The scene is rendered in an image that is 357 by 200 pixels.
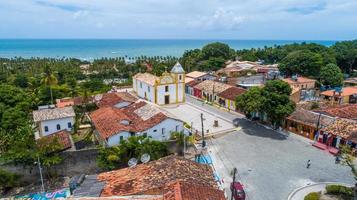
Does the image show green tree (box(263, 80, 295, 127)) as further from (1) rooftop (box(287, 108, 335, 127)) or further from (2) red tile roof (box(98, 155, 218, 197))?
(2) red tile roof (box(98, 155, 218, 197))

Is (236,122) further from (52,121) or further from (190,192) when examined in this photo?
(190,192)

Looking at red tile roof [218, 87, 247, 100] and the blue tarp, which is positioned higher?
red tile roof [218, 87, 247, 100]

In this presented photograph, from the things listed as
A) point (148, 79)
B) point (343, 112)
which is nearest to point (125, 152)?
point (148, 79)

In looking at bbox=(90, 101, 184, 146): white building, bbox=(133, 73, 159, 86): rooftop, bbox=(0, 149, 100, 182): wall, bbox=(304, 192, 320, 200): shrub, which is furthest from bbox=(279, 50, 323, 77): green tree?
bbox=(0, 149, 100, 182): wall

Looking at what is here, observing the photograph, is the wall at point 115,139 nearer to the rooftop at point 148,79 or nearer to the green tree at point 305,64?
the rooftop at point 148,79

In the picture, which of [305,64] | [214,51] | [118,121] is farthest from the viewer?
[214,51]

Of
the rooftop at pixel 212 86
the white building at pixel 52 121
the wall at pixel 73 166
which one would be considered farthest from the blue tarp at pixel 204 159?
the rooftop at pixel 212 86
